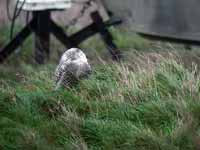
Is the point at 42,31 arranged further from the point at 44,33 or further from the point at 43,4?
the point at 43,4

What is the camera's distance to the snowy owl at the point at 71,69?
5.89 meters

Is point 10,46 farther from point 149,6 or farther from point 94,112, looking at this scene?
point 94,112

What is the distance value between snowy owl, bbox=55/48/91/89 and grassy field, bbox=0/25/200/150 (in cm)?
8

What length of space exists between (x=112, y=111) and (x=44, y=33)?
4.78 m

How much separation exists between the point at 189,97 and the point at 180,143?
61 centimetres

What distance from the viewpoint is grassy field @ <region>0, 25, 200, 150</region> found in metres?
Answer: 4.96

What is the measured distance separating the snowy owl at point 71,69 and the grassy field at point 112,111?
0.08 metres

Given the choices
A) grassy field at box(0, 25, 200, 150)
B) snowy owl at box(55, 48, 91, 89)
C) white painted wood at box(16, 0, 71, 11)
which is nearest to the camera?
grassy field at box(0, 25, 200, 150)

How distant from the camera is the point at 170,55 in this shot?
21.1 ft

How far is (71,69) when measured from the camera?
5.89 metres

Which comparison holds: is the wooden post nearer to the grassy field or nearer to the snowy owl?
the grassy field

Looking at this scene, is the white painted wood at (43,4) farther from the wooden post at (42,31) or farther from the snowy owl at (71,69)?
the snowy owl at (71,69)

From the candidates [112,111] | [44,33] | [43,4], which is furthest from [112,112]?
[44,33]

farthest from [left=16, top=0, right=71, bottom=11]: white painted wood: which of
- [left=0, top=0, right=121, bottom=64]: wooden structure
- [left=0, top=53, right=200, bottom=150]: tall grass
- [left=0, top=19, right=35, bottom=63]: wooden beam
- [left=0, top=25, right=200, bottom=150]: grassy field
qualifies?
[left=0, top=53, right=200, bottom=150]: tall grass
